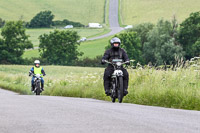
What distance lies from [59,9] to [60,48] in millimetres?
46902

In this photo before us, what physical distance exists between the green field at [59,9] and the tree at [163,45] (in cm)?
4988

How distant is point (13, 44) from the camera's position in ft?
346

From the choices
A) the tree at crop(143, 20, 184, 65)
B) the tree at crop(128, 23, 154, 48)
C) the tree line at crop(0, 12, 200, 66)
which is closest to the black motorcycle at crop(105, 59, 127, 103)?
the tree line at crop(0, 12, 200, 66)

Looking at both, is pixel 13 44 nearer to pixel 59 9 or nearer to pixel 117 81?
pixel 59 9

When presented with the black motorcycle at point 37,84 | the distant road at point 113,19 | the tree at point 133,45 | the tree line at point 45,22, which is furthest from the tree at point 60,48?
the black motorcycle at point 37,84

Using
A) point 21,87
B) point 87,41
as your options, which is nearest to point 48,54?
point 87,41

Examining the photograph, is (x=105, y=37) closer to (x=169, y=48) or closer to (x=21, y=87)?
(x=169, y=48)

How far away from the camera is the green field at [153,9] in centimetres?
12799

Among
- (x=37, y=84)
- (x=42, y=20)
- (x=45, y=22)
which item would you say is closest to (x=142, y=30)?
(x=42, y=20)

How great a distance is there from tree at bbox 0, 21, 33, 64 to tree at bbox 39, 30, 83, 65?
3795mm

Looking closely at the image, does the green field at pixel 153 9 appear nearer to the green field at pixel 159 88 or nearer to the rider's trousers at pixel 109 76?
the green field at pixel 159 88

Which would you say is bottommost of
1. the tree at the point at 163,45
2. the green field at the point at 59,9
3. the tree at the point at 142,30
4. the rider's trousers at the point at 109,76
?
the rider's trousers at the point at 109,76

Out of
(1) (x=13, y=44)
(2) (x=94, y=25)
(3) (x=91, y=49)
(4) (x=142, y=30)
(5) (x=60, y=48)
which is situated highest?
(2) (x=94, y=25)

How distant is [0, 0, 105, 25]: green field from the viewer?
468ft
